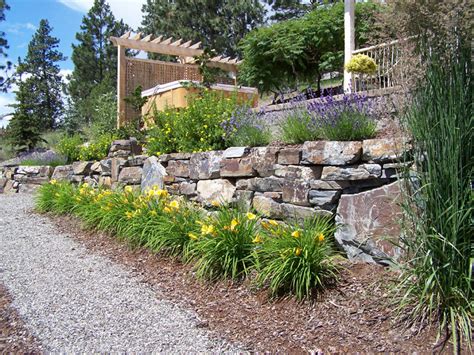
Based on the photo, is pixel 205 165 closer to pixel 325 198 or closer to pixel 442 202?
pixel 325 198

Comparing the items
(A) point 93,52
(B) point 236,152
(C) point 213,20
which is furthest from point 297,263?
(A) point 93,52

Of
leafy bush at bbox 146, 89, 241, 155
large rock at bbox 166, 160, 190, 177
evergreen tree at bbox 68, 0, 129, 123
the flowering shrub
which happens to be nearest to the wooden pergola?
leafy bush at bbox 146, 89, 241, 155

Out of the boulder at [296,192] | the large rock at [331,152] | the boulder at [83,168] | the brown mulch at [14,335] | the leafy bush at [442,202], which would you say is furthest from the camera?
the boulder at [83,168]

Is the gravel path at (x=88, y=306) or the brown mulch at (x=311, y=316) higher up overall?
the brown mulch at (x=311, y=316)

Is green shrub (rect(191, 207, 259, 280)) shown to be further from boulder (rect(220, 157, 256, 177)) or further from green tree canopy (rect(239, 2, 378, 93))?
green tree canopy (rect(239, 2, 378, 93))

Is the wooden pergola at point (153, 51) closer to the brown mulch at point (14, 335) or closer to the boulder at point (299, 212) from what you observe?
the boulder at point (299, 212)

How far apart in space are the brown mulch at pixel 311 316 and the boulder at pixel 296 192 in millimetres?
737

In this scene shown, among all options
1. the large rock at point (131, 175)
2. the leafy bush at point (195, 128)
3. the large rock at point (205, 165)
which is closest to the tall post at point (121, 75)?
the large rock at point (131, 175)

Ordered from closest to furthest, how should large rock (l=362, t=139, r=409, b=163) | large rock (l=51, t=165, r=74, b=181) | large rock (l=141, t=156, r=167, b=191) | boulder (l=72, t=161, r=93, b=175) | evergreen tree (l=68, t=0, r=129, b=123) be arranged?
large rock (l=362, t=139, r=409, b=163), large rock (l=141, t=156, r=167, b=191), boulder (l=72, t=161, r=93, b=175), large rock (l=51, t=165, r=74, b=181), evergreen tree (l=68, t=0, r=129, b=123)

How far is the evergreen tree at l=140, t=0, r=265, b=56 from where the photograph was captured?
61.0 feet

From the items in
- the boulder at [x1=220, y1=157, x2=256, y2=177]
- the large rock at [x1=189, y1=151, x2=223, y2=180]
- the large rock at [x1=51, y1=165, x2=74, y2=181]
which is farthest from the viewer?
the large rock at [x1=51, y1=165, x2=74, y2=181]

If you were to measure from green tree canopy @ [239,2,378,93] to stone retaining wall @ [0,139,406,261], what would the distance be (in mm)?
6533

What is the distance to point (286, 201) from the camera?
377 centimetres

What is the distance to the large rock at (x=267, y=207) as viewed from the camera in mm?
3852
